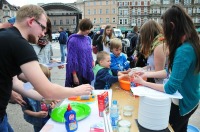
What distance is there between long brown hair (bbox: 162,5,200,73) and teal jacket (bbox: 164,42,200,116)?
2.2 inches

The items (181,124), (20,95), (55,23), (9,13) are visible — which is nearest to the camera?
(181,124)

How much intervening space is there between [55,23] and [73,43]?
5208 centimetres

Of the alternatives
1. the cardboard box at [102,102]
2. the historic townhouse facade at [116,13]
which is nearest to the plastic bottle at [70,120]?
the cardboard box at [102,102]

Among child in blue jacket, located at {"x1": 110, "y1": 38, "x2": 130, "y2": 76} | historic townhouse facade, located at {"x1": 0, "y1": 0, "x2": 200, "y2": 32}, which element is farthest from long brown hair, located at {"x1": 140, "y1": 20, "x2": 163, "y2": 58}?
historic townhouse facade, located at {"x1": 0, "y1": 0, "x2": 200, "y2": 32}

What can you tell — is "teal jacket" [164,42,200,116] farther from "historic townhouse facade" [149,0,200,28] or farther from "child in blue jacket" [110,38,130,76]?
"historic townhouse facade" [149,0,200,28]

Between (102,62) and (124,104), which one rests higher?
(102,62)

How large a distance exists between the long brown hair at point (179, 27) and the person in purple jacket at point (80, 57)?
1651 mm

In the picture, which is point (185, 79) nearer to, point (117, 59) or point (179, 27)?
point (179, 27)

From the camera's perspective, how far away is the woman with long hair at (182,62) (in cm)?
131

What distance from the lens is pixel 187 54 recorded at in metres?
1.29

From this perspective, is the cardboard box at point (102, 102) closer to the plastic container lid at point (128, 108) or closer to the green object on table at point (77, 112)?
the green object on table at point (77, 112)

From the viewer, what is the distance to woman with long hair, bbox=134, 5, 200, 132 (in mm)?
1306

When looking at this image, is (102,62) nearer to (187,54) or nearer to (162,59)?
(162,59)

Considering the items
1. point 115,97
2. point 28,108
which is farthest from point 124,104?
point 28,108
